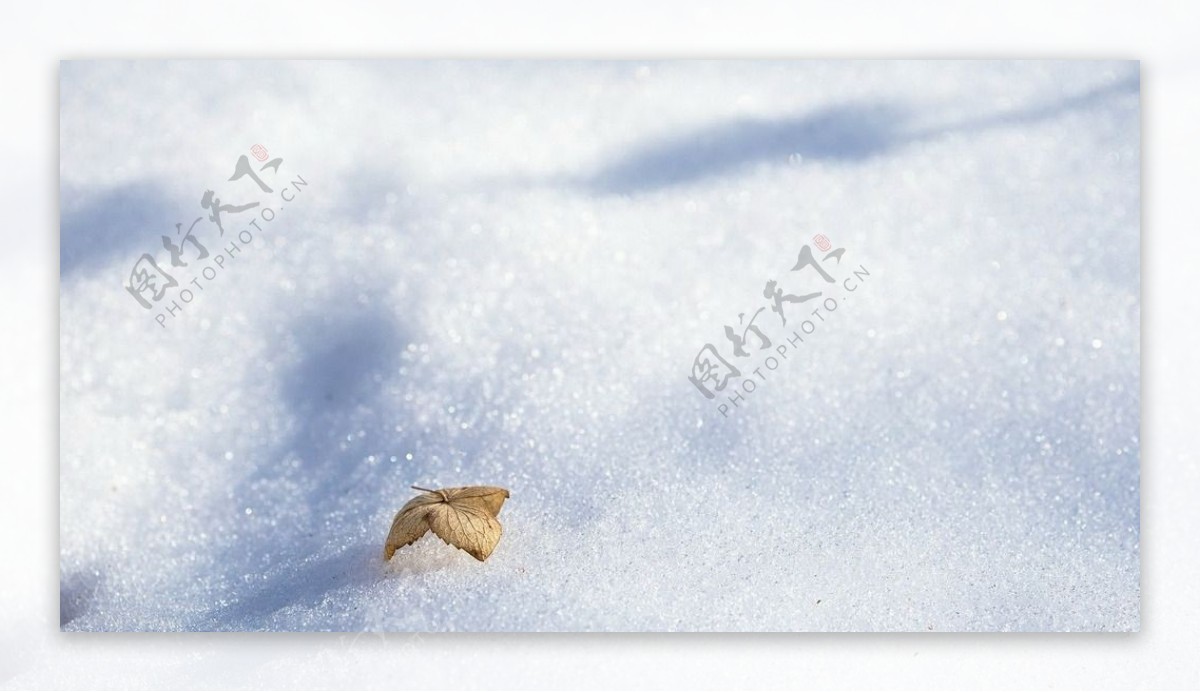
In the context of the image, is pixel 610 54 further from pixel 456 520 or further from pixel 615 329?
pixel 456 520

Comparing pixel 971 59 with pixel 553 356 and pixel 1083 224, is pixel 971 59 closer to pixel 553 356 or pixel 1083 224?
pixel 1083 224

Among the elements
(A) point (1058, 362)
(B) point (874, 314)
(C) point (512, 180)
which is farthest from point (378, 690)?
(A) point (1058, 362)

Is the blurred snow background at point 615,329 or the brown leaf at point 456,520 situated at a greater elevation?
the blurred snow background at point 615,329

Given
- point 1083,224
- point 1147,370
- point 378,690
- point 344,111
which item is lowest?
point 378,690

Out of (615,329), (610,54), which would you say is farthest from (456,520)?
(610,54)
